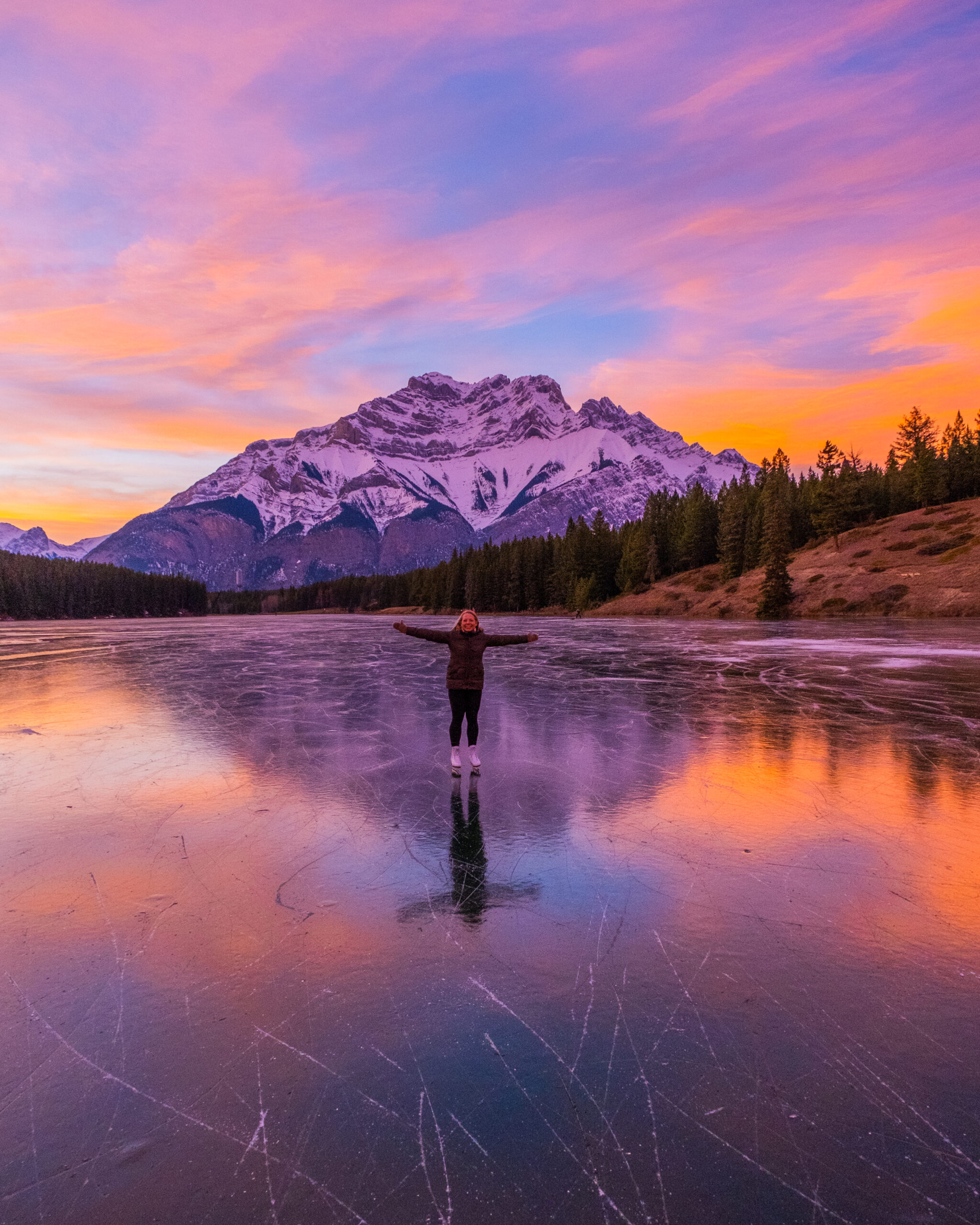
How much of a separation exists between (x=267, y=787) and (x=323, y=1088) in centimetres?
626

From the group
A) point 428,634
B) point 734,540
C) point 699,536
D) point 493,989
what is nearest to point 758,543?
point 734,540

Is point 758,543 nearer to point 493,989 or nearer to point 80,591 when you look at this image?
point 493,989

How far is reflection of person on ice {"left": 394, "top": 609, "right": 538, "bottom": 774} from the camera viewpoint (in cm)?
1035

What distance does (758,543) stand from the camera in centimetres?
9850

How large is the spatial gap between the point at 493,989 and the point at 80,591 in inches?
6435

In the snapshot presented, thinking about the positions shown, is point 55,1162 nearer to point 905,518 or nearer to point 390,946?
point 390,946

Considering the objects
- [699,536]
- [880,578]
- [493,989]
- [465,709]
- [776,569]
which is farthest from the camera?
[699,536]

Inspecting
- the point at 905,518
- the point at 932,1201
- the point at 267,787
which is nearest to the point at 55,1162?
the point at 932,1201

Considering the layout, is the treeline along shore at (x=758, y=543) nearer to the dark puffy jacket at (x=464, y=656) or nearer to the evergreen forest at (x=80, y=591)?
the dark puffy jacket at (x=464, y=656)

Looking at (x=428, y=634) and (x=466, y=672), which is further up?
(x=428, y=634)

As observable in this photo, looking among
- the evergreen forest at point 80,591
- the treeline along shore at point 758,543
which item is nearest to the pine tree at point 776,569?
the treeline along shore at point 758,543

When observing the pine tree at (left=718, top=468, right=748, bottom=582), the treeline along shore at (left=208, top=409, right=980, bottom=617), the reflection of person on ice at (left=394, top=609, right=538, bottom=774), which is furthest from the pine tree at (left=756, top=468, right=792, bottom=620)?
the reflection of person on ice at (left=394, top=609, right=538, bottom=774)

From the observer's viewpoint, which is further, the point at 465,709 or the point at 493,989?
the point at 465,709

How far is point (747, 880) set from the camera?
6.09 meters
